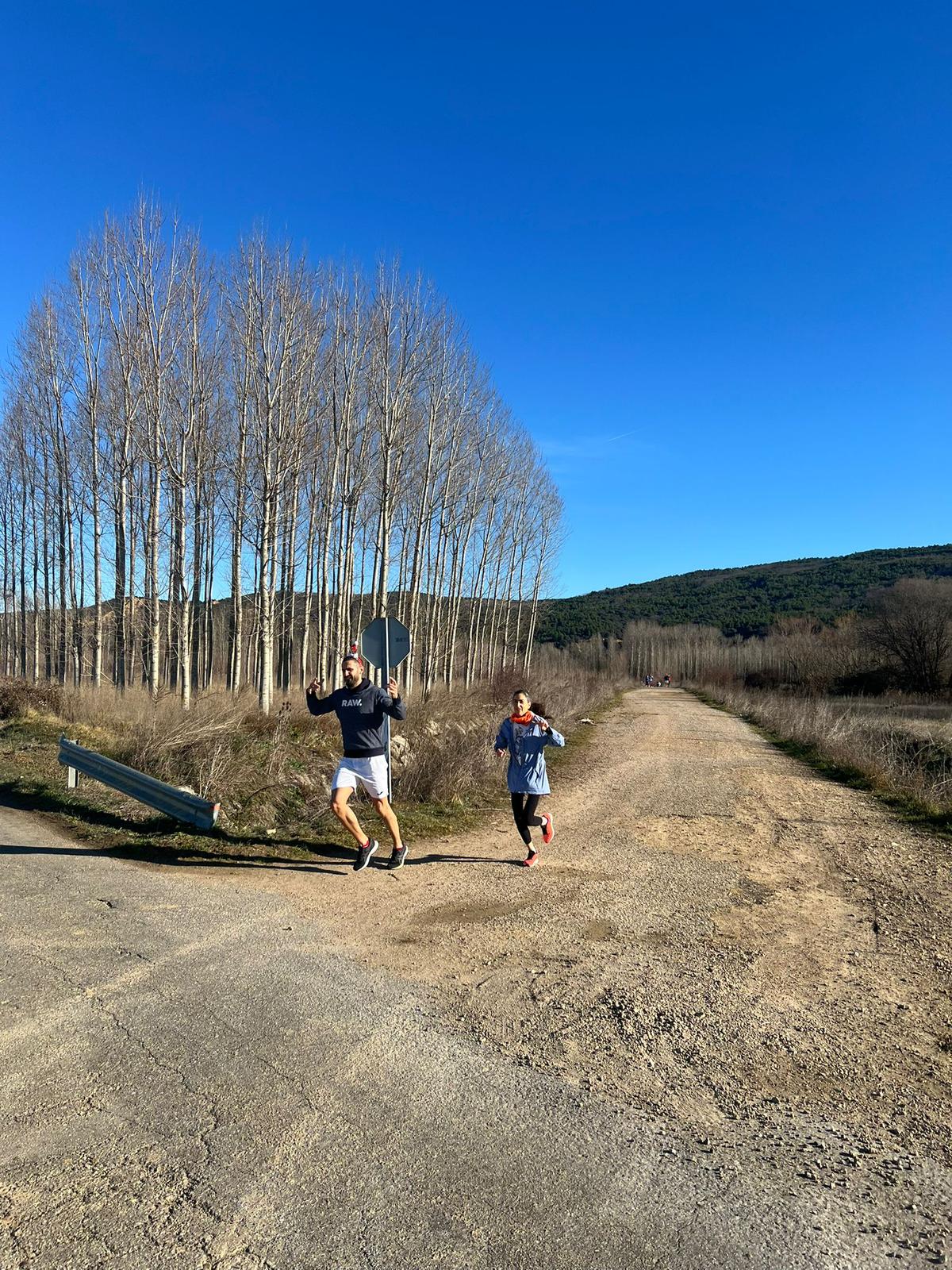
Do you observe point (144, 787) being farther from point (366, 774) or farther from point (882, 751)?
point (882, 751)

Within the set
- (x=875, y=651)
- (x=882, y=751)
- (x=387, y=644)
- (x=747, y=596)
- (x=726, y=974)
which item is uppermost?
(x=747, y=596)

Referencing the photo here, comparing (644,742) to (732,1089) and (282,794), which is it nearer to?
(282,794)

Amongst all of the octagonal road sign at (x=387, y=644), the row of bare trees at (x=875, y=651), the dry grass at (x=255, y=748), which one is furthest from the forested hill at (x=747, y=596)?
the octagonal road sign at (x=387, y=644)

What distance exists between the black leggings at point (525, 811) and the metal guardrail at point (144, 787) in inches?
133

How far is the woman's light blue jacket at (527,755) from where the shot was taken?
8109 millimetres

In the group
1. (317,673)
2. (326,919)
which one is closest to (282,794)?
(326,919)

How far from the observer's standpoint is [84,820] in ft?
30.7

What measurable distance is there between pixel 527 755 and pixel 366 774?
1.86 metres

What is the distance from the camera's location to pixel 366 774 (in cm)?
736

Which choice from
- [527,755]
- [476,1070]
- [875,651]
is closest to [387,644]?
[527,755]

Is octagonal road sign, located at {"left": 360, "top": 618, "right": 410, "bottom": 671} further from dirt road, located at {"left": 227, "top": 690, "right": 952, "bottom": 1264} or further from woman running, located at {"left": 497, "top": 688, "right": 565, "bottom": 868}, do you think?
dirt road, located at {"left": 227, "top": 690, "right": 952, "bottom": 1264}

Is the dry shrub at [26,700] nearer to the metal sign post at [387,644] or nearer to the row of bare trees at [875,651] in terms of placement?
the metal sign post at [387,644]

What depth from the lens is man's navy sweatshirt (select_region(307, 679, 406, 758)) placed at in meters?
7.34

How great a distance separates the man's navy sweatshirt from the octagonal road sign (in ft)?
6.38
